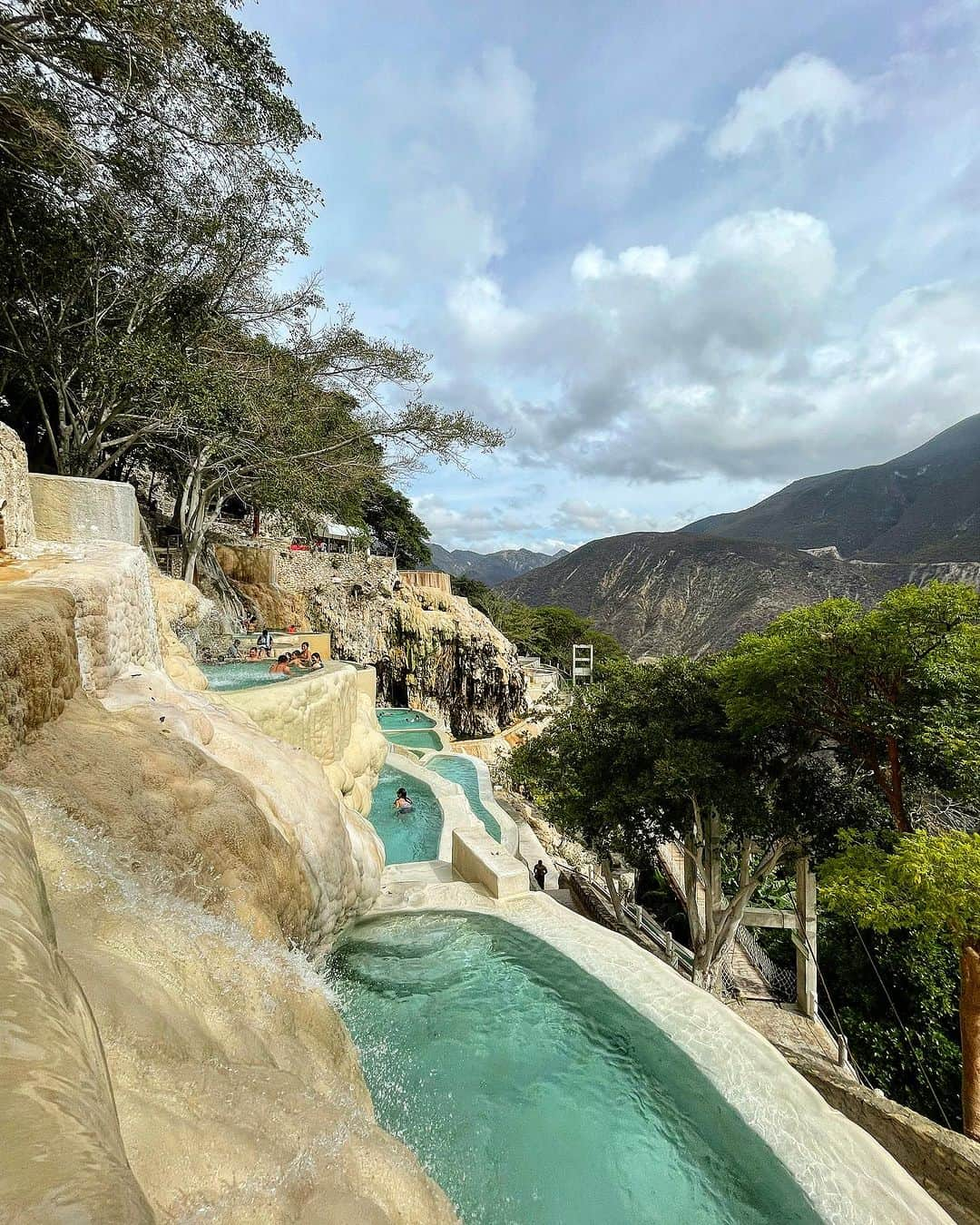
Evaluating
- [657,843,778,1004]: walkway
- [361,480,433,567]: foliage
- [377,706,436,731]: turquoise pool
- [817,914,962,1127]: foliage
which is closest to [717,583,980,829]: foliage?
[817,914,962,1127]: foliage

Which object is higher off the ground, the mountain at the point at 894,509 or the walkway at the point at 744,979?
the mountain at the point at 894,509

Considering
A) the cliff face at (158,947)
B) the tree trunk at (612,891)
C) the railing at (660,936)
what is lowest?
the railing at (660,936)

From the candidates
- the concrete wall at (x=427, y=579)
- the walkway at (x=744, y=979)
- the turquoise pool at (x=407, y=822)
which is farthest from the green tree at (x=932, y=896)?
the concrete wall at (x=427, y=579)

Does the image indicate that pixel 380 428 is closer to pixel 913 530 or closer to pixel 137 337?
pixel 137 337

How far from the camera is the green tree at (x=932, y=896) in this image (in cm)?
498

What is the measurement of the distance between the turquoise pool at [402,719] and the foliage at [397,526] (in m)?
15.4

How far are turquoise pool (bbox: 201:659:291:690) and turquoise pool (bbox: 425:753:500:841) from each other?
5.12 metres

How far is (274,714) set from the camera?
275 inches

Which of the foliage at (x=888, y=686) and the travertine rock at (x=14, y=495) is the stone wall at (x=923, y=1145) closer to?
the foliage at (x=888, y=686)

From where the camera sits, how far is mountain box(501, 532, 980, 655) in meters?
56.5

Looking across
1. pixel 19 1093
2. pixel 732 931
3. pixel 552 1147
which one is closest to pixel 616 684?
pixel 732 931

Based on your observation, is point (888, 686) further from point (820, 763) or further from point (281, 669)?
point (281, 669)

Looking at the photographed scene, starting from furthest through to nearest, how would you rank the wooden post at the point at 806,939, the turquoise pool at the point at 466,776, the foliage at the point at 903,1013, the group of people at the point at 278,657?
the turquoise pool at the point at 466,776 → the wooden post at the point at 806,939 → the group of people at the point at 278,657 → the foliage at the point at 903,1013

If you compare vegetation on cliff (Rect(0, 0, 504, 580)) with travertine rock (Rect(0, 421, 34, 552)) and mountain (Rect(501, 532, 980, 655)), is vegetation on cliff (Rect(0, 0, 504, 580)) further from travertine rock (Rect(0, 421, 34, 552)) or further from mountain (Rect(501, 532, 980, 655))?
mountain (Rect(501, 532, 980, 655))
